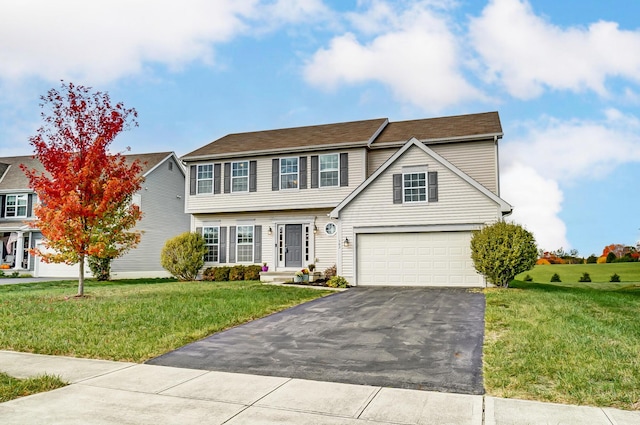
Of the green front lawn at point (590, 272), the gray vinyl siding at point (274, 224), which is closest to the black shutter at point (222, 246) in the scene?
the gray vinyl siding at point (274, 224)

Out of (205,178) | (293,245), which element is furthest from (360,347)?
(205,178)

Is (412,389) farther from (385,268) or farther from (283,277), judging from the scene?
(283,277)

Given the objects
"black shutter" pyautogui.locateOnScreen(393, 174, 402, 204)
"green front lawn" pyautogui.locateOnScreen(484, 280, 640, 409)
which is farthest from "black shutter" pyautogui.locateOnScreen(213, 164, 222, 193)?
"green front lawn" pyautogui.locateOnScreen(484, 280, 640, 409)

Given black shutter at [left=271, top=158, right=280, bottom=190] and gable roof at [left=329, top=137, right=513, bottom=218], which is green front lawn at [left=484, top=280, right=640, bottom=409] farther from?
black shutter at [left=271, top=158, right=280, bottom=190]

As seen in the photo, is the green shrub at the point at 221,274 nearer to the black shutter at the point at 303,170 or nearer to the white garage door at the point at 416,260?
the black shutter at the point at 303,170

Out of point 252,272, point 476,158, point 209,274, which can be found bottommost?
point 209,274

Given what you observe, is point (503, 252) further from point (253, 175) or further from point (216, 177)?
point (216, 177)

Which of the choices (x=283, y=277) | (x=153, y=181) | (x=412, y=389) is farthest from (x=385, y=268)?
(x=153, y=181)

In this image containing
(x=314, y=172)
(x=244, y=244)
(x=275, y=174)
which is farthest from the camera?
(x=244, y=244)

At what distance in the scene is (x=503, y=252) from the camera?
1583 centimetres

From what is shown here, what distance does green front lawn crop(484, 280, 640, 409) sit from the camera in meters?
5.45

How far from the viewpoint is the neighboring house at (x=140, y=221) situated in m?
28.6

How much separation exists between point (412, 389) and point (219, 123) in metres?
24.1

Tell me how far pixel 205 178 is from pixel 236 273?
541 centimetres
